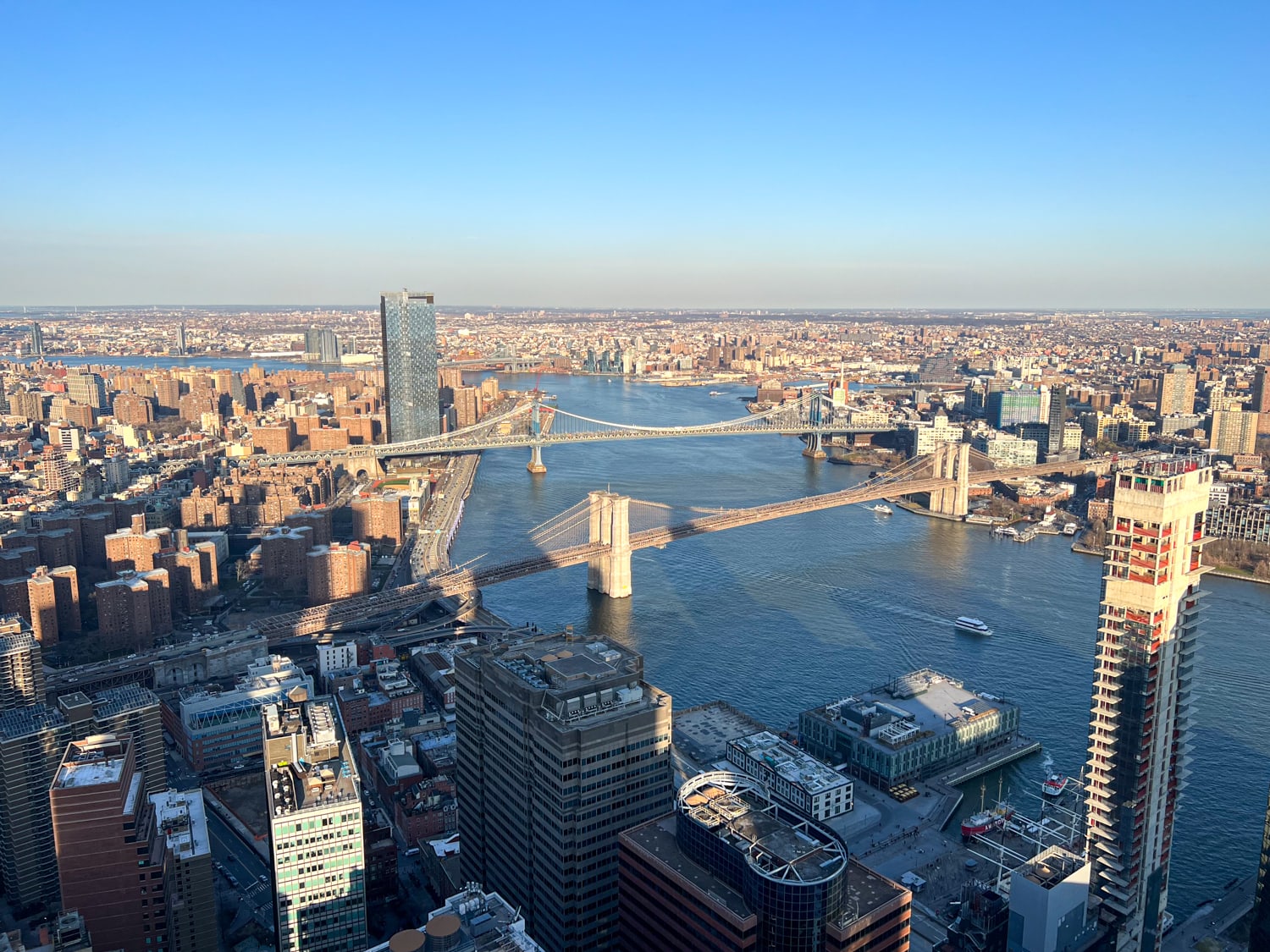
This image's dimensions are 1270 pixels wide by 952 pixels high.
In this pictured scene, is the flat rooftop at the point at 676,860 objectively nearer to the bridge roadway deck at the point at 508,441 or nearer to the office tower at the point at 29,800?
the office tower at the point at 29,800

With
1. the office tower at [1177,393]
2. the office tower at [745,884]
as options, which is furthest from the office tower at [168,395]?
the office tower at [745,884]

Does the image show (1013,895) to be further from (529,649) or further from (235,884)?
(235,884)

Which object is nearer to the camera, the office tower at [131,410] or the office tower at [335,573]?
the office tower at [335,573]

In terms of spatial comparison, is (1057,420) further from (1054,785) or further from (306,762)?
(306,762)

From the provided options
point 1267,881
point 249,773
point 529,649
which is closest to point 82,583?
point 249,773

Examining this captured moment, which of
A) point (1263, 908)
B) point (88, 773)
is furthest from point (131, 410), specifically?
point (1263, 908)

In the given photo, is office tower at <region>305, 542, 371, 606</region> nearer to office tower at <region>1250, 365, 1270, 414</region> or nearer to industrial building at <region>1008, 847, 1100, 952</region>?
industrial building at <region>1008, 847, 1100, 952</region>

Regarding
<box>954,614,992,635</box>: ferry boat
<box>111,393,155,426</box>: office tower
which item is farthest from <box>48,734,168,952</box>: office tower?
<box>111,393,155,426</box>: office tower

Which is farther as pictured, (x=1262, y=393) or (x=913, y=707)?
(x=1262, y=393)
